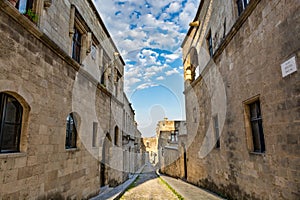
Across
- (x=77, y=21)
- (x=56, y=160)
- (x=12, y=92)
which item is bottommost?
(x=56, y=160)

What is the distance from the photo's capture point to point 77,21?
6977 millimetres

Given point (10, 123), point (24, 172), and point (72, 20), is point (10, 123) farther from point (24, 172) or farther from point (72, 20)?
point (72, 20)

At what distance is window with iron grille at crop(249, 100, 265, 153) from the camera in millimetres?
4828

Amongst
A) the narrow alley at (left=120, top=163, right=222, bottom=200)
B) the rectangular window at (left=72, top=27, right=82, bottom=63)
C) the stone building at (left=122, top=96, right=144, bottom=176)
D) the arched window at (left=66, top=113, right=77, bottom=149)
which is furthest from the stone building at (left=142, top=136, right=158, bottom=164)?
the arched window at (left=66, top=113, right=77, bottom=149)

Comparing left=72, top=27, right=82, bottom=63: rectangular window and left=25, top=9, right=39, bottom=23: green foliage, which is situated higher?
left=72, top=27, right=82, bottom=63: rectangular window

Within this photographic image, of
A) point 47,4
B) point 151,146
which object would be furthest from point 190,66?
point 151,146

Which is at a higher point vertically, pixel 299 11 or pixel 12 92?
pixel 299 11

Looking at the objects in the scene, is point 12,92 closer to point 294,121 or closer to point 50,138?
point 50,138

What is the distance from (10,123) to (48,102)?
1.13m

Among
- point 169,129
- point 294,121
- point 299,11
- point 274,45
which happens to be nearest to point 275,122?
point 294,121

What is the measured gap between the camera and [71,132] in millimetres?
6293

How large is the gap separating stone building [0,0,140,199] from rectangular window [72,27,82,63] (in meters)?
0.03

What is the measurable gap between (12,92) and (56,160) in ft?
6.97

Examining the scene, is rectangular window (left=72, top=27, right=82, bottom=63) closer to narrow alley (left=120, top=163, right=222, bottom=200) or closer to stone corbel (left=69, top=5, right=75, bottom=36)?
stone corbel (left=69, top=5, right=75, bottom=36)
